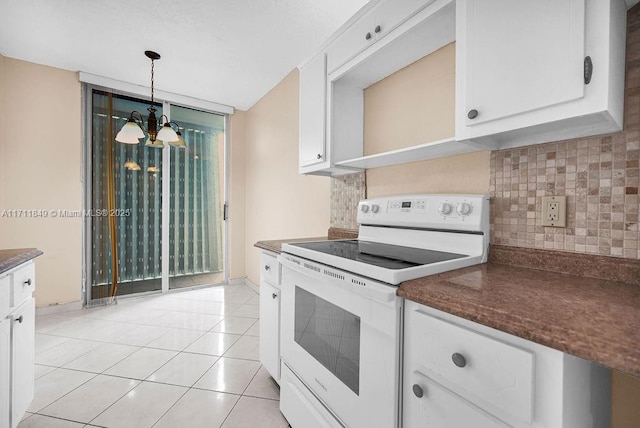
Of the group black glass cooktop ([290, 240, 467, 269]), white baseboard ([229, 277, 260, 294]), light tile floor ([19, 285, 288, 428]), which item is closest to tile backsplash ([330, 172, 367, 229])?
black glass cooktop ([290, 240, 467, 269])

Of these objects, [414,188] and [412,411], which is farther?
[414,188]

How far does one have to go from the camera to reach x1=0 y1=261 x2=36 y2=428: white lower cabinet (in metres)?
1.19

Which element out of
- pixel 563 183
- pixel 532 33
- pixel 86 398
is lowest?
pixel 86 398

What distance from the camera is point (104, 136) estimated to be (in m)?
3.28

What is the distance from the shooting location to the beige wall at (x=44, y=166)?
2.76 m

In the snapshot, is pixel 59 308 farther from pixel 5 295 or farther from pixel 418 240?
pixel 418 240

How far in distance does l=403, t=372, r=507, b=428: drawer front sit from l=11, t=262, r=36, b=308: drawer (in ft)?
5.34

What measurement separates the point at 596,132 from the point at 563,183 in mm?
188

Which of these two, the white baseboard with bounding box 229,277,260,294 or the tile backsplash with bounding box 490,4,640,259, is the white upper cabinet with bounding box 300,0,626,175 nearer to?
the tile backsplash with bounding box 490,4,640,259

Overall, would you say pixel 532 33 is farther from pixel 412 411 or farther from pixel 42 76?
pixel 42 76

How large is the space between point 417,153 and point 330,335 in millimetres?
953

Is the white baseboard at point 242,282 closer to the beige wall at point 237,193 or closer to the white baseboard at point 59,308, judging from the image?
the beige wall at point 237,193

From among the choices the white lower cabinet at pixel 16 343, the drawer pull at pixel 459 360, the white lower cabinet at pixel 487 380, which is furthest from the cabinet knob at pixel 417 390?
the white lower cabinet at pixel 16 343

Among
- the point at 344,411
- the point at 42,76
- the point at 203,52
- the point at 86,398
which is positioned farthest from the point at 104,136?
the point at 344,411
